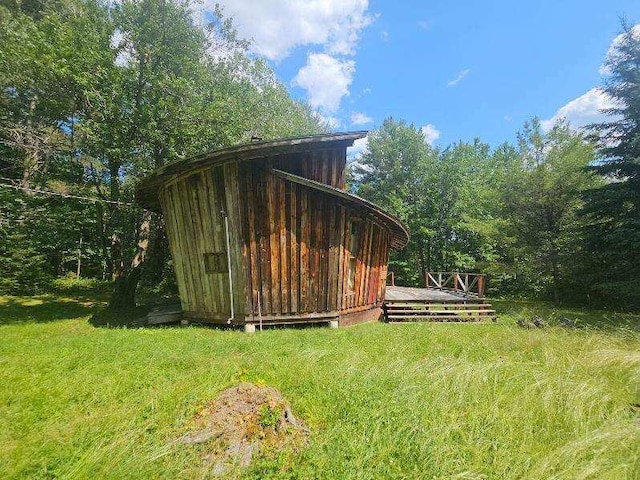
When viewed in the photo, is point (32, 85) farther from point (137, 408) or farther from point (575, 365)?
point (575, 365)

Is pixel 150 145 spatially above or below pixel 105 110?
below

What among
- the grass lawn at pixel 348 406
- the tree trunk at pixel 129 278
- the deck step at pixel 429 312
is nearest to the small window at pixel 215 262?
the grass lawn at pixel 348 406

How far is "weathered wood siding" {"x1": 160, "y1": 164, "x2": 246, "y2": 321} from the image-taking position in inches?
367

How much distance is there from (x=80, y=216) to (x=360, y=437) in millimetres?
18798

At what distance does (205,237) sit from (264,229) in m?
1.85

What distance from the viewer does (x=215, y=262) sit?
9.77m

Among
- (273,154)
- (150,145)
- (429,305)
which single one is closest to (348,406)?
(273,154)

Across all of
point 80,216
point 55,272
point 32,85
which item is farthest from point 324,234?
point 55,272

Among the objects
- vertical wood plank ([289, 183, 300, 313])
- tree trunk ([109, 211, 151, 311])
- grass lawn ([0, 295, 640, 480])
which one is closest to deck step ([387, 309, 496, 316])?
vertical wood plank ([289, 183, 300, 313])

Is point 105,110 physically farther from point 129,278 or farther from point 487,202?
point 487,202

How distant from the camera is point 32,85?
13117 millimetres

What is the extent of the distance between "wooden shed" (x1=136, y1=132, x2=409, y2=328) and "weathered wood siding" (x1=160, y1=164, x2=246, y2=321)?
0.03 m

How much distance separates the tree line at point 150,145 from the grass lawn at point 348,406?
Answer: 791cm

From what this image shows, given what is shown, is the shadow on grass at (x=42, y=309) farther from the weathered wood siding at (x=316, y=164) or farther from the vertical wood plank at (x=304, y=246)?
the weathered wood siding at (x=316, y=164)
